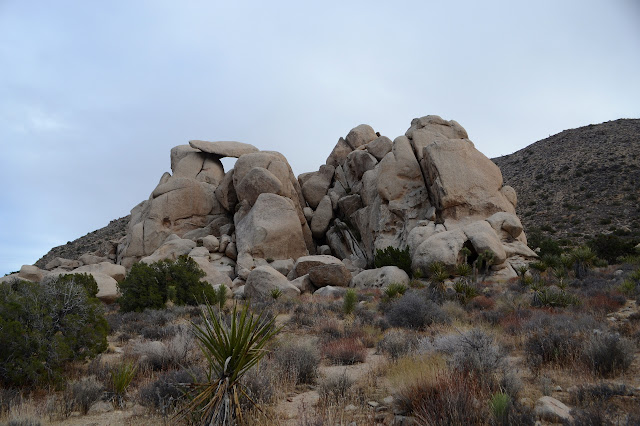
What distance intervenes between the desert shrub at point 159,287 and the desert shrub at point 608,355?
12.7 m

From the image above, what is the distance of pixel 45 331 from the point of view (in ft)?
22.6

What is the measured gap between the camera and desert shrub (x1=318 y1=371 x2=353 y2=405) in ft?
17.8

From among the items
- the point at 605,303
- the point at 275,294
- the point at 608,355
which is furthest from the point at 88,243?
the point at 608,355

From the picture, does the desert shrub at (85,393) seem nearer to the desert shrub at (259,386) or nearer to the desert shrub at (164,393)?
the desert shrub at (164,393)

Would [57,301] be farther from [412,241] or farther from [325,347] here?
[412,241]

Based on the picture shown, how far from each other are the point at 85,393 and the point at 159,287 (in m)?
11.3

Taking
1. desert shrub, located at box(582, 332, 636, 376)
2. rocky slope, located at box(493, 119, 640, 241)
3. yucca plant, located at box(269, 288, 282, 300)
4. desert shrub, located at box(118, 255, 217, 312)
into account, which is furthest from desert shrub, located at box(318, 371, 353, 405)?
rocky slope, located at box(493, 119, 640, 241)

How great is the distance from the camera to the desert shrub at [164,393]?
17.3ft

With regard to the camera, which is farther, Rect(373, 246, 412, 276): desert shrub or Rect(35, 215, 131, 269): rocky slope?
Rect(35, 215, 131, 269): rocky slope

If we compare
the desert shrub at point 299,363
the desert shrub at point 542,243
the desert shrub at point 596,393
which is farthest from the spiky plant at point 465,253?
the desert shrub at point 596,393

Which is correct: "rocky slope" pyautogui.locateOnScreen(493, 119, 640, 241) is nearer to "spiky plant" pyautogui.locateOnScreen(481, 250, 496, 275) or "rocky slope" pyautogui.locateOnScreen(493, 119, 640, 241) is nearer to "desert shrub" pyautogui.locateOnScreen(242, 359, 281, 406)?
"spiky plant" pyautogui.locateOnScreen(481, 250, 496, 275)

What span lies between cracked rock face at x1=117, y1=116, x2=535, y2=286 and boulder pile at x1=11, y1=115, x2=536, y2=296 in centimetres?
9

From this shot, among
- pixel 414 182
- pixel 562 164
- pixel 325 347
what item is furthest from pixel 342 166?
pixel 325 347

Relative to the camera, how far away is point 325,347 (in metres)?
8.47
